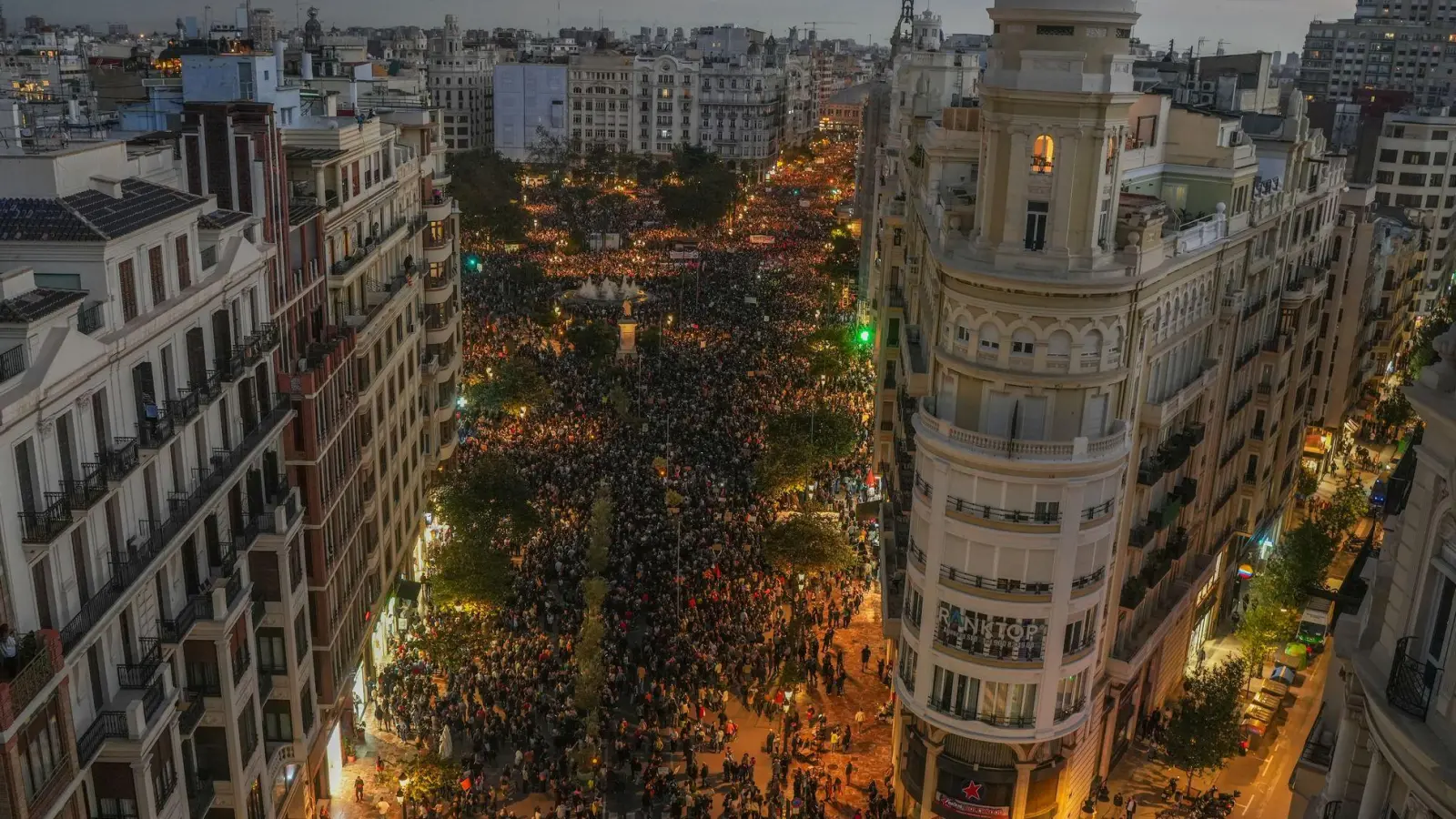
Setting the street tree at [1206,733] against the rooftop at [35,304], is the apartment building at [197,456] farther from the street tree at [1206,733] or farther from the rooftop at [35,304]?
the street tree at [1206,733]

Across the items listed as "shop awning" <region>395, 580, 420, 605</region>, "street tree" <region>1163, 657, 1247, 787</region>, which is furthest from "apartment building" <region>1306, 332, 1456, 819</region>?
"shop awning" <region>395, 580, 420, 605</region>

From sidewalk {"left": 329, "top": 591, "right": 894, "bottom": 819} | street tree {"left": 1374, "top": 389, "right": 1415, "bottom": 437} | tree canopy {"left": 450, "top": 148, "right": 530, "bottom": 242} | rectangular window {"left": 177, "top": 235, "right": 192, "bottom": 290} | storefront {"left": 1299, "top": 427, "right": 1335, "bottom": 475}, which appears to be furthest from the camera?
tree canopy {"left": 450, "top": 148, "right": 530, "bottom": 242}

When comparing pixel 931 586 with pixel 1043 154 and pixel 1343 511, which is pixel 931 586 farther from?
pixel 1343 511

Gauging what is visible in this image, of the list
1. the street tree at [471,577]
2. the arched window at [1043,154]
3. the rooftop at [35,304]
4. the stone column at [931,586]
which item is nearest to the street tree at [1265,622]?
the stone column at [931,586]

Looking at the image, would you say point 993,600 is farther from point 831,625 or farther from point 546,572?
point 546,572

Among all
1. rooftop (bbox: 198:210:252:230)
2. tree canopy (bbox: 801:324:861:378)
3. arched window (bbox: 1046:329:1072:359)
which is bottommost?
tree canopy (bbox: 801:324:861:378)

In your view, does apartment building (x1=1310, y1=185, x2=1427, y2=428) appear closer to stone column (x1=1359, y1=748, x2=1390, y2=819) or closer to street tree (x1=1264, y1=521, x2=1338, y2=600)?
street tree (x1=1264, y1=521, x2=1338, y2=600)

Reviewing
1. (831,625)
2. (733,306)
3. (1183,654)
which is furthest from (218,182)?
(733,306)
